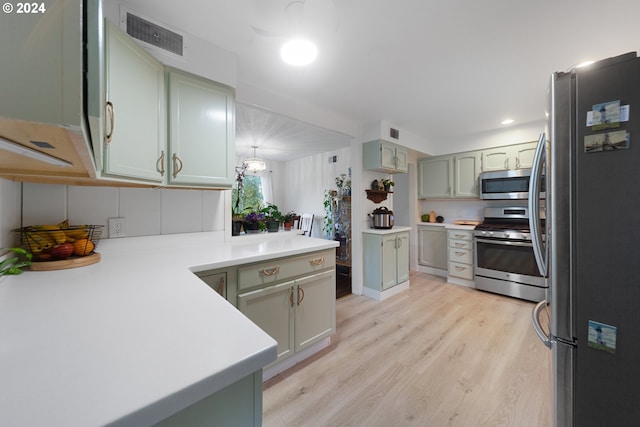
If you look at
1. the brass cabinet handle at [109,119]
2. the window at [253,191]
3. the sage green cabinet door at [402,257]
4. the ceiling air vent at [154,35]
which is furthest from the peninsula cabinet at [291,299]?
the window at [253,191]

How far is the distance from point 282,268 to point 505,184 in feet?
11.5

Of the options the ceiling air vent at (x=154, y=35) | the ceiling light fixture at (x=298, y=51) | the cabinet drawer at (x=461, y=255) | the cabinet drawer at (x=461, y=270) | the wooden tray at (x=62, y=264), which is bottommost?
the cabinet drawer at (x=461, y=270)

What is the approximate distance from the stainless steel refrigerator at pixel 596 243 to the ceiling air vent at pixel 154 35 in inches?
84.0

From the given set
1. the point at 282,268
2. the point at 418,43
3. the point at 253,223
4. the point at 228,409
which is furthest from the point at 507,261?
A: the point at 228,409

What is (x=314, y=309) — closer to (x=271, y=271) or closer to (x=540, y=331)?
(x=271, y=271)

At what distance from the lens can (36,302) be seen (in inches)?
29.6

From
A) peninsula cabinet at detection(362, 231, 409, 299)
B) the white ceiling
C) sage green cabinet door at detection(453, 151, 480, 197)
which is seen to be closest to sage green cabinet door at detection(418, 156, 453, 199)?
sage green cabinet door at detection(453, 151, 480, 197)

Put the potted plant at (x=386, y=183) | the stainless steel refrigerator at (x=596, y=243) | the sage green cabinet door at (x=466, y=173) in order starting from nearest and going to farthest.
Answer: the stainless steel refrigerator at (x=596, y=243) → the potted plant at (x=386, y=183) → the sage green cabinet door at (x=466, y=173)

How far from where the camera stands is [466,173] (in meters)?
3.89

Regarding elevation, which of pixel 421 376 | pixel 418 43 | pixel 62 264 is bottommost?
pixel 421 376

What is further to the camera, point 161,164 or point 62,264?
point 161,164

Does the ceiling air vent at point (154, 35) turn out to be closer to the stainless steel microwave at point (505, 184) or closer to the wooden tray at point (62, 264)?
the wooden tray at point (62, 264)

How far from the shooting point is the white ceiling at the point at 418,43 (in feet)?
4.62

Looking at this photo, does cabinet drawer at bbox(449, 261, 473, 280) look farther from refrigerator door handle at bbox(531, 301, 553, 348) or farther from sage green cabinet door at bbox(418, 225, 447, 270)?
refrigerator door handle at bbox(531, 301, 553, 348)
